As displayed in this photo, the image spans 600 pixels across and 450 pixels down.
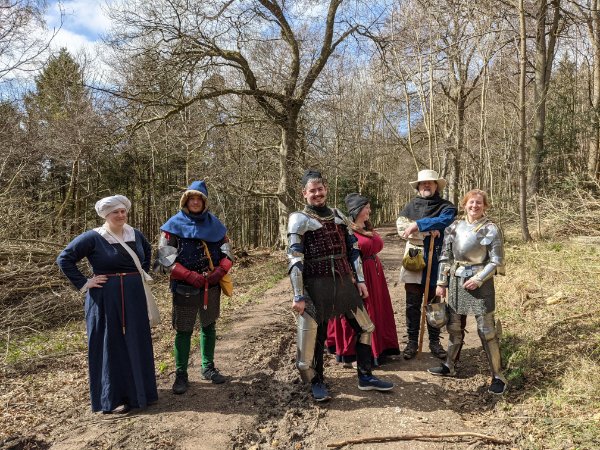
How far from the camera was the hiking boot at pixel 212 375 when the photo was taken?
13.2 ft

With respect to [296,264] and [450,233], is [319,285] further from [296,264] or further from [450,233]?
[450,233]

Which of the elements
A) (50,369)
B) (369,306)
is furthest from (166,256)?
(50,369)

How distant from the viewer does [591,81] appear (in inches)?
585

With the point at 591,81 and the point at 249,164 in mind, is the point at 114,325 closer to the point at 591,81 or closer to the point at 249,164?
the point at 249,164

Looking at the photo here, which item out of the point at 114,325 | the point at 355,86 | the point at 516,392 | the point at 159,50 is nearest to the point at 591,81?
the point at 355,86

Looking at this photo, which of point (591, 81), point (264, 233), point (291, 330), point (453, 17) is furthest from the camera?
point (264, 233)

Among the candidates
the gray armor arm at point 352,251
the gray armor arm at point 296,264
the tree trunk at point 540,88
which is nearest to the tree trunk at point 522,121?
the tree trunk at point 540,88

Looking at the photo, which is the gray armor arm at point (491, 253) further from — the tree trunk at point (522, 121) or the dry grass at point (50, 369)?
the tree trunk at point (522, 121)

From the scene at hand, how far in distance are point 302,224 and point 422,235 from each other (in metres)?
1.51

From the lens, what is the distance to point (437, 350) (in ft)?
14.8

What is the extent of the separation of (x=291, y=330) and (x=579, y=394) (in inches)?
131

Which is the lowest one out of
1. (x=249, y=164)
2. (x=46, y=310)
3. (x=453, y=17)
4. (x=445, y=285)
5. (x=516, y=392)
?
(x=516, y=392)

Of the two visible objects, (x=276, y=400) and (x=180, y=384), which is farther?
(x=180, y=384)

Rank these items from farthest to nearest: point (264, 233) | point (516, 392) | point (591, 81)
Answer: point (264, 233) < point (591, 81) < point (516, 392)
